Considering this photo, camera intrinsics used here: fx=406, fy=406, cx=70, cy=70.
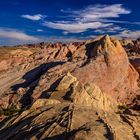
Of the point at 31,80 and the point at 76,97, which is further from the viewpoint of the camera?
the point at 31,80

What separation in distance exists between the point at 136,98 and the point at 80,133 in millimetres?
42154

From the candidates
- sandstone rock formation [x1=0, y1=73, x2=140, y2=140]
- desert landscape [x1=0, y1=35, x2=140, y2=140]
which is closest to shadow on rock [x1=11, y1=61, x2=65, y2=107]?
desert landscape [x1=0, y1=35, x2=140, y2=140]

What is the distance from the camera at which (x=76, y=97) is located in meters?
37.8

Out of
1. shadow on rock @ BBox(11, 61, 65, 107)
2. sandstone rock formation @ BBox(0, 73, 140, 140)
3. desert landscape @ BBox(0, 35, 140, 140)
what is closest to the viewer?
sandstone rock formation @ BBox(0, 73, 140, 140)

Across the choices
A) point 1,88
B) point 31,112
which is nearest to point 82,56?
point 1,88

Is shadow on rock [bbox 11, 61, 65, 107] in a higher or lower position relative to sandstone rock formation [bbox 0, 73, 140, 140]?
lower

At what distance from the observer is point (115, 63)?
184ft

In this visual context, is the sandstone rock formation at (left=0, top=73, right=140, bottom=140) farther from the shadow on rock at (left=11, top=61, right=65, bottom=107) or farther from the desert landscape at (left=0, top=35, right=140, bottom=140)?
the shadow on rock at (left=11, top=61, right=65, bottom=107)

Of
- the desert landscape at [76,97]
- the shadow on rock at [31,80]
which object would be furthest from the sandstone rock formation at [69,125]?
the shadow on rock at [31,80]

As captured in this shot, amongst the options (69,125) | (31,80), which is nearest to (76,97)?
(69,125)

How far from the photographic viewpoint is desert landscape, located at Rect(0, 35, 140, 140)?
17016 millimetres

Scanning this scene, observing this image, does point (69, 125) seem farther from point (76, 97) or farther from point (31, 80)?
point (31, 80)

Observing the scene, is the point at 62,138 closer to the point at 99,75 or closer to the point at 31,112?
the point at 31,112

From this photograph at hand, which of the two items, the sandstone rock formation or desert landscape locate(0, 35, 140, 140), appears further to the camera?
desert landscape locate(0, 35, 140, 140)
